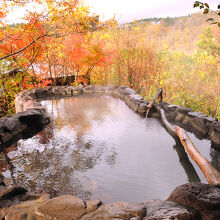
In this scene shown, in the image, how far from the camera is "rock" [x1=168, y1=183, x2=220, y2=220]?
56.7 inches

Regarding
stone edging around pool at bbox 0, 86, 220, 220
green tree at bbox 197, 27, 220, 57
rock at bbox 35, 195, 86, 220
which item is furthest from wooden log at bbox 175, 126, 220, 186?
green tree at bbox 197, 27, 220, 57

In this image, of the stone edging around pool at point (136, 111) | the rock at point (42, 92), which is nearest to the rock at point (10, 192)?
the stone edging around pool at point (136, 111)

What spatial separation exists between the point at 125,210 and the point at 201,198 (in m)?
0.59

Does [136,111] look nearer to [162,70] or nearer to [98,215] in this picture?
[162,70]

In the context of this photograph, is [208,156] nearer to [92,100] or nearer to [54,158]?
[54,158]

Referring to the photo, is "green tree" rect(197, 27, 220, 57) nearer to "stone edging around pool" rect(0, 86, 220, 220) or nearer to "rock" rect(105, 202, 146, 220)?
"stone edging around pool" rect(0, 86, 220, 220)

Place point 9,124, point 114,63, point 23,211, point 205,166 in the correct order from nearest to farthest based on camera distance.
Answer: point 23,211
point 205,166
point 9,124
point 114,63

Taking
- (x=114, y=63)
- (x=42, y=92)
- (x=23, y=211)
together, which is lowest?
(x=23, y=211)

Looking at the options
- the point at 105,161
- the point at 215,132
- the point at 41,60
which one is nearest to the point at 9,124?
the point at 105,161

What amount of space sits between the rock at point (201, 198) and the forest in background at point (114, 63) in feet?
13.1

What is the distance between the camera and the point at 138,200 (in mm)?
1951

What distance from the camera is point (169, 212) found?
4.79ft

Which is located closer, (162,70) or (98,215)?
→ (98,215)

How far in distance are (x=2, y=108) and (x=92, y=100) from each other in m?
3.98
